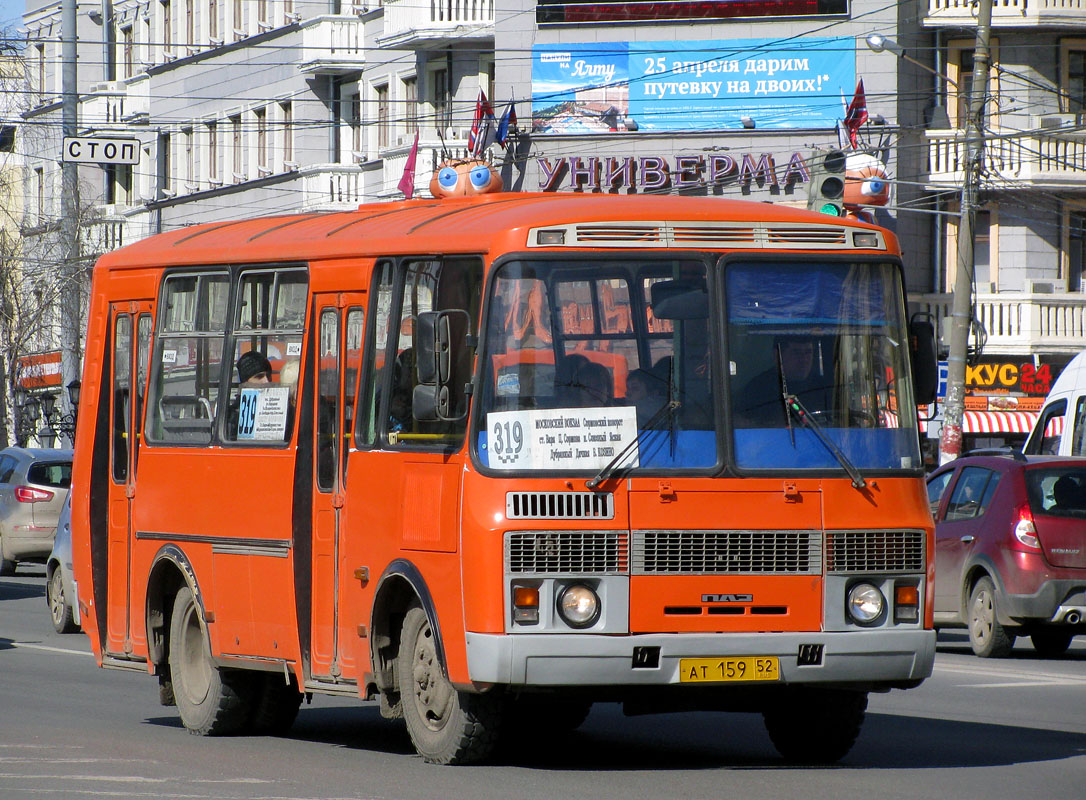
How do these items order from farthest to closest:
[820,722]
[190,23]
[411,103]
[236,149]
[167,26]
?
[167,26] → [190,23] → [236,149] → [411,103] → [820,722]

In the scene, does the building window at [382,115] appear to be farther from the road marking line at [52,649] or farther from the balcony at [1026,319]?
the road marking line at [52,649]

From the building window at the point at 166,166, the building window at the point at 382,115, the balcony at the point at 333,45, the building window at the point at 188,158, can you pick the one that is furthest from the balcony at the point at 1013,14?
the building window at the point at 166,166

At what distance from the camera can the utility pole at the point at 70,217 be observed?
3528cm

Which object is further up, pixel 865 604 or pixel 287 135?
pixel 287 135

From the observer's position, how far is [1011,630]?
17312 millimetres

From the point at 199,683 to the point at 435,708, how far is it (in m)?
2.70

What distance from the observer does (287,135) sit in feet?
155

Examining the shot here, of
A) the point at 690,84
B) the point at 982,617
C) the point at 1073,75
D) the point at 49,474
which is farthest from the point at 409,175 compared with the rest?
the point at 982,617

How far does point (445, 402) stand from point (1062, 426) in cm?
1499

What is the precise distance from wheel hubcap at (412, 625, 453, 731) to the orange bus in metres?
0.01

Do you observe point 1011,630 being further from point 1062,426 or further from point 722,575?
point 722,575

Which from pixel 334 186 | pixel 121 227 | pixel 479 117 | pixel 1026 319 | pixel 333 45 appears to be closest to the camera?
pixel 479 117

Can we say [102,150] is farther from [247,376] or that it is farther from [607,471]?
[607,471]

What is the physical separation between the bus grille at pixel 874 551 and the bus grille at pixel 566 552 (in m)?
1.01
